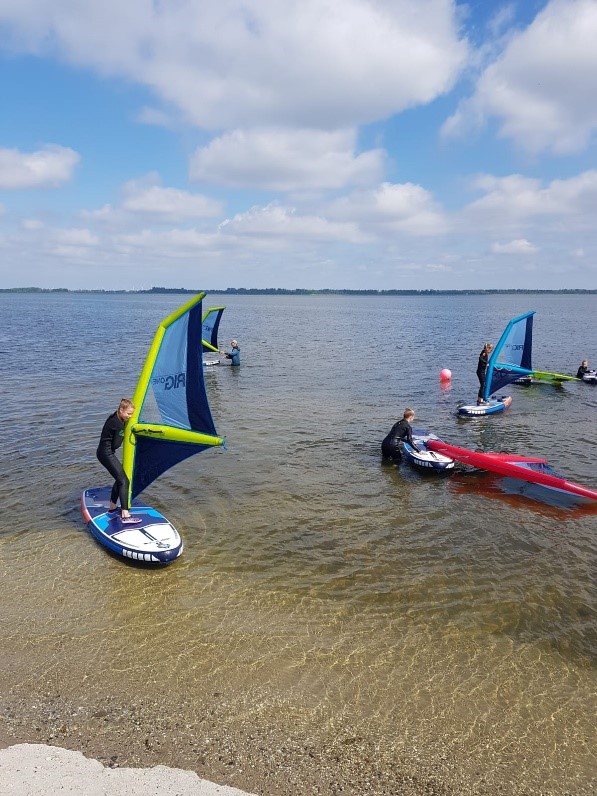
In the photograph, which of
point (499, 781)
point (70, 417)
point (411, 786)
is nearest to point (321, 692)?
point (411, 786)

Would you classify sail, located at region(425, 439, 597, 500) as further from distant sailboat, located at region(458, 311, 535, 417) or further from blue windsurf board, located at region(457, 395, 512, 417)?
distant sailboat, located at region(458, 311, 535, 417)

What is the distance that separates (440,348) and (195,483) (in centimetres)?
4099

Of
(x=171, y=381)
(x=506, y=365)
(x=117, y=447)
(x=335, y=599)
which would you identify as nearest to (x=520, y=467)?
(x=335, y=599)

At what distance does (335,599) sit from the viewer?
9086mm

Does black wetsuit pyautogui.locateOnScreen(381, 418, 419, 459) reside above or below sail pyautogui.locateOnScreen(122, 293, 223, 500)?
below

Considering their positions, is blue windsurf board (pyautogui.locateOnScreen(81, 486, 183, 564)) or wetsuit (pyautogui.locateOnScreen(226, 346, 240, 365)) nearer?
blue windsurf board (pyautogui.locateOnScreen(81, 486, 183, 564))

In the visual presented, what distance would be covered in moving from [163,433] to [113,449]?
3.88 ft

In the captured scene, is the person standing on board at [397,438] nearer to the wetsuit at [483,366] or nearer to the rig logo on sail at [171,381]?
the rig logo on sail at [171,381]

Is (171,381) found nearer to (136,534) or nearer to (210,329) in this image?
(136,534)

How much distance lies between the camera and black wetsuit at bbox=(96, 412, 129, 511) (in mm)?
10555

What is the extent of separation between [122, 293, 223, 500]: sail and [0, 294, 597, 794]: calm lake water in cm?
185

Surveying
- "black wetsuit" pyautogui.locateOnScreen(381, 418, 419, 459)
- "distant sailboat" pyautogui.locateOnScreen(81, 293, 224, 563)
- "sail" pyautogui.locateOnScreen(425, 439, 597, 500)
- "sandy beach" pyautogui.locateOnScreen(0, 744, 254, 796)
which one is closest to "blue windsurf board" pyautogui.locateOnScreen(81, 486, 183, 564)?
"distant sailboat" pyautogui.locateOnScreen(81, 293, 224, 563)

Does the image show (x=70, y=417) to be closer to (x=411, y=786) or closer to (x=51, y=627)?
(x=51, y=627)

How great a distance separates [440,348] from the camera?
51062mm
